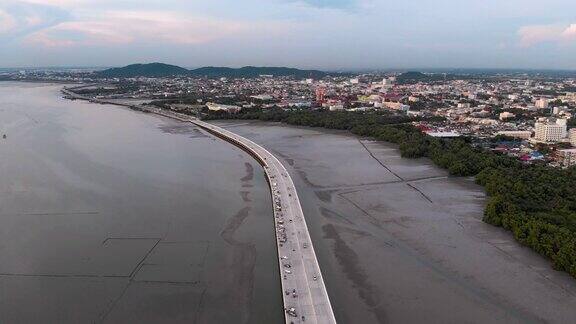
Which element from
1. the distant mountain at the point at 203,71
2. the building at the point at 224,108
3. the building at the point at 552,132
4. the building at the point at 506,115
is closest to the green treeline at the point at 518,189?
the building at the point at 552,132

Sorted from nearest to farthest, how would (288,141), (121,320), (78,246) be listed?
1. (121,320)
2. (78,246)
3. (288,141)

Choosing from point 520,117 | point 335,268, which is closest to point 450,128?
point 520,117

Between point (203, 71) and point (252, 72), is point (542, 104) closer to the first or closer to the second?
point (252, 72)

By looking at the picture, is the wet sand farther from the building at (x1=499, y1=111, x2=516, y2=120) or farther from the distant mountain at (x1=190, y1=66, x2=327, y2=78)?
the distant mountain at (x1=190, y1=66, x2=327, y2=78)

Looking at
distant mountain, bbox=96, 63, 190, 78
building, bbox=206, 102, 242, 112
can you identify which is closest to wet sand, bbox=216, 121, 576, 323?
building, bbox=206, 102, 242, 112

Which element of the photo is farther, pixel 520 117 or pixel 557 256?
pixel 520 117

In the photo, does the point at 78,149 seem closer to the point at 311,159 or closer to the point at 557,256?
the point at 311,159

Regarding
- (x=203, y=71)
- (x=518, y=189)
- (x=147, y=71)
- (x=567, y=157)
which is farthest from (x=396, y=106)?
(x=147, y=71)
